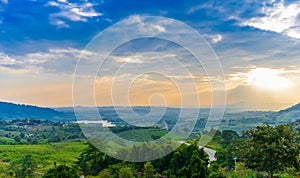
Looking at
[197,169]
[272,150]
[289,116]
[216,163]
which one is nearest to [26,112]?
[289,116]

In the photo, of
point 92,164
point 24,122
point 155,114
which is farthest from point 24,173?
point 24,122

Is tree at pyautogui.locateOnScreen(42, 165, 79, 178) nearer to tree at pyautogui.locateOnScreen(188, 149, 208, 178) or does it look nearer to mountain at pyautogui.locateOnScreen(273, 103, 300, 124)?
tree at pyautogui.locateOnScreen(188, 149, 208, 178)

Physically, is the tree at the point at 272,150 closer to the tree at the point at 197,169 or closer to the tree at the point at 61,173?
the tree at the point at 197,169

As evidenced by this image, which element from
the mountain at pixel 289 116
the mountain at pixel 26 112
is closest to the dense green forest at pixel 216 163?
the mountain at pixel 289 116

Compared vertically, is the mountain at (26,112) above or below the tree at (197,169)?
above

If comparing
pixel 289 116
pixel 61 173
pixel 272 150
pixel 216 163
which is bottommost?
pixel 216 163

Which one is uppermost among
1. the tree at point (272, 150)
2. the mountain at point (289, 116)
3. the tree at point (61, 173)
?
the mountain at point (289, 116)

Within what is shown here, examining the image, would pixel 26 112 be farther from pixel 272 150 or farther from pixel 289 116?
pixel 272 150

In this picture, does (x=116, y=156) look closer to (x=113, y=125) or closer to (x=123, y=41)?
(x=113, y=125)
